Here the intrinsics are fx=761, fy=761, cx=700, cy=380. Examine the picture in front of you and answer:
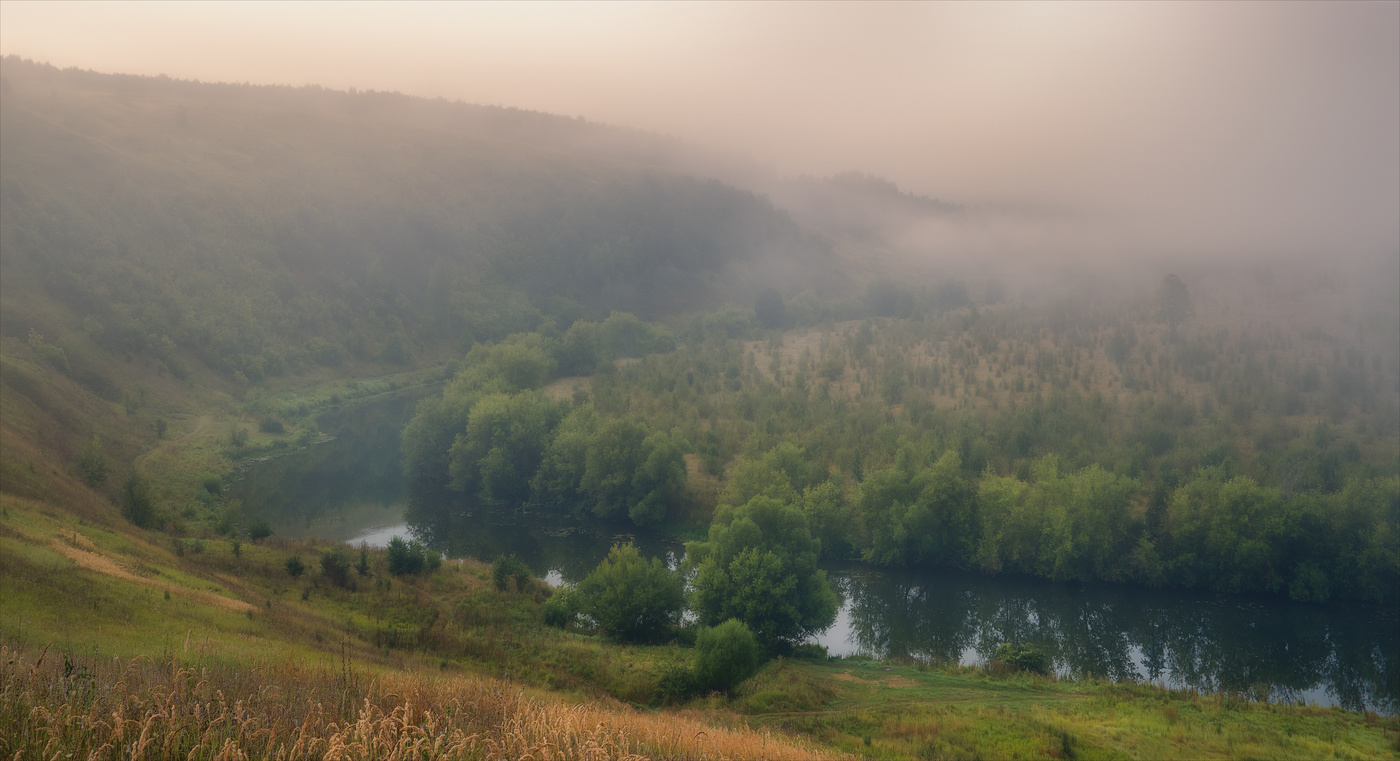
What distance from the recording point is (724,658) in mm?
29250

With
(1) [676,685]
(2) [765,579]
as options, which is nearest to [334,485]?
(2) [765,579]

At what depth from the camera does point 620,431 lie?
58.5m

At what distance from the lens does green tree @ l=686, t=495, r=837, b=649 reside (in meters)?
35.7

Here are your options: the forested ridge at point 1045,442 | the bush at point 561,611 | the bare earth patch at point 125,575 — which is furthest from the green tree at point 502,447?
the bare earth patch at point 125,575

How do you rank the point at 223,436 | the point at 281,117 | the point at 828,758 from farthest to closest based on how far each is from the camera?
1. the point at 281,117
2. the point at 223,436
3. the point at 828,758

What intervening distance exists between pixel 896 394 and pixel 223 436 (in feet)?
206

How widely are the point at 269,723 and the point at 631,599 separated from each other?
28.4m

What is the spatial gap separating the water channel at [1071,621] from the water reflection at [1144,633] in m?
0.08

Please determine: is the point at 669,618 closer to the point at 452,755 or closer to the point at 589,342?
the point at 452,755

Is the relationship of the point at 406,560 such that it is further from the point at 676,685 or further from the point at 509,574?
the point at 676,685

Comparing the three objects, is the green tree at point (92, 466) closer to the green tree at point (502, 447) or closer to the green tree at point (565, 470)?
the green tree at point (502, 447)

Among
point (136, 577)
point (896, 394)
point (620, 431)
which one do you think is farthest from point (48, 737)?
point (896, 394)

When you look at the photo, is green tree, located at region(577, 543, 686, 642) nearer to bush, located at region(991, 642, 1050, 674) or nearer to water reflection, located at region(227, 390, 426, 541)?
bush, located at region(991, 642, 1050, 674)

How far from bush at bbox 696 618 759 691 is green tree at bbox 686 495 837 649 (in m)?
4.57
